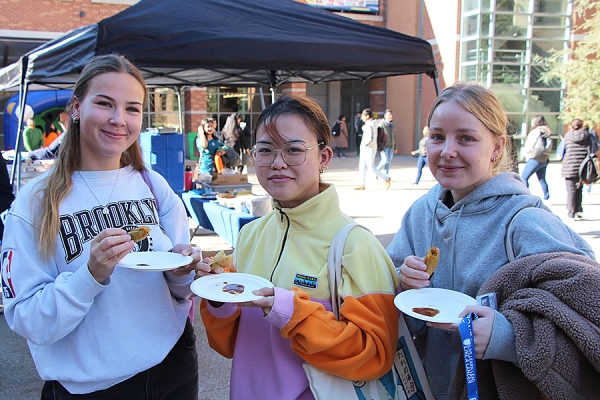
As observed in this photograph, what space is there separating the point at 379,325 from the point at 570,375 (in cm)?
52

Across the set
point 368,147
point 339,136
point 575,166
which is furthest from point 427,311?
point 339,136

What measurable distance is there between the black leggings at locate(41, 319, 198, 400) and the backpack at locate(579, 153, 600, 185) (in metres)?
8.64

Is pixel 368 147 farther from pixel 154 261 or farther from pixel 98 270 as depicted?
pixel 98 270

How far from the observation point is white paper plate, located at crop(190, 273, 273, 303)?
4.84 ft

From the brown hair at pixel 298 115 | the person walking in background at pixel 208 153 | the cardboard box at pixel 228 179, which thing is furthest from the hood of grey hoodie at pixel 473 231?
the person walking in background at pixel 208 153

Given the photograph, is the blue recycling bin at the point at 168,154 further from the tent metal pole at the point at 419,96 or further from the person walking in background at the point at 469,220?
the tent metal pole at the point at 419,96

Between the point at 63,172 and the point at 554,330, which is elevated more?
the point at 63,172

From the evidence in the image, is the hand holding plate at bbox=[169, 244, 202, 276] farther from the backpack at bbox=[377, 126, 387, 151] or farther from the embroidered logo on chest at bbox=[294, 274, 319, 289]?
the backpack at bbox=[377, 126, 387, 151]

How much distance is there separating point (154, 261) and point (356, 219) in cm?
740

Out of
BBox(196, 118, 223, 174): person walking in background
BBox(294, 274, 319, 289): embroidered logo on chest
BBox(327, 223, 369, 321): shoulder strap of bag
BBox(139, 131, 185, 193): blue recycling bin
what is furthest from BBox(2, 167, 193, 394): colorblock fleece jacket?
BBox(139, 131, 185, 193): blue recycling bin

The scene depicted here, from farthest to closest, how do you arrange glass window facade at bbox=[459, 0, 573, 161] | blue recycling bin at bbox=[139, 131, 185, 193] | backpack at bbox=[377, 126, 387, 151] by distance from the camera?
glass window facade at bbox=[459, 0, 573, 161] < backpack at bbox=[377, 126, 387, 151] < blue recycling bin at bbox=[139, 131, 185, 193]

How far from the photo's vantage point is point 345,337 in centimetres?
147

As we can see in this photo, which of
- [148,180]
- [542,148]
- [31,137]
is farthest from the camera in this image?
[31,137]

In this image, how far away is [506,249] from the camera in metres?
1.58
